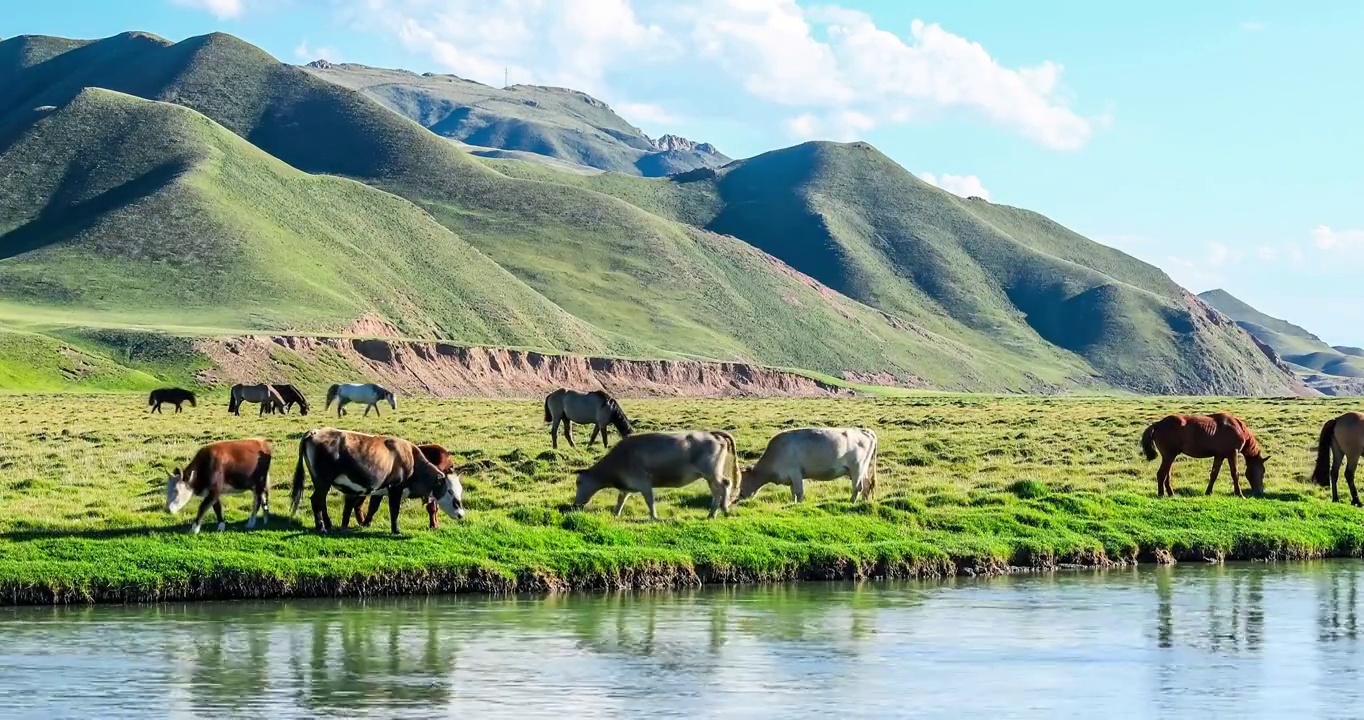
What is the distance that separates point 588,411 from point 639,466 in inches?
A: 573

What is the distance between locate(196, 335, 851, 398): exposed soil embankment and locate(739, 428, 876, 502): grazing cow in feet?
299

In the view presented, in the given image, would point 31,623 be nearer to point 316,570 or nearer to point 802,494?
point 316,570

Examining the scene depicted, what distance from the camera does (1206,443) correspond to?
1422 inches

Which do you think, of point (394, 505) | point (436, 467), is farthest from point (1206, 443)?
point (394, 505)

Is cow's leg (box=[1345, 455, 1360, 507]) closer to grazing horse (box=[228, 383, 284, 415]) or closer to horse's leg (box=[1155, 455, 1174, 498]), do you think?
horse's leg (box=[1155, 455, 1174, 498])

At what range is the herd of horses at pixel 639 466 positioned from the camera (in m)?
26.5

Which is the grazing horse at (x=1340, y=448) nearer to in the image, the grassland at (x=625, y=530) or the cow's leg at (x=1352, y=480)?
the cow's leg at (x=1352, y=480)

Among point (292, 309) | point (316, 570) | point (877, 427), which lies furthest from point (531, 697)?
point (292, 309)

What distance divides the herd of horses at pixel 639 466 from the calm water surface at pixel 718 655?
2.75m

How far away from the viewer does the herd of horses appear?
2647 cm

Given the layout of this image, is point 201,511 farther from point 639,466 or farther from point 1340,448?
point 1340,448

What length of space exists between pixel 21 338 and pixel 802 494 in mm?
100483

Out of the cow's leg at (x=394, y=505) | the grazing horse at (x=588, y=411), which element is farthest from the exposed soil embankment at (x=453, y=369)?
the cow's leg at (x=394, y=505)

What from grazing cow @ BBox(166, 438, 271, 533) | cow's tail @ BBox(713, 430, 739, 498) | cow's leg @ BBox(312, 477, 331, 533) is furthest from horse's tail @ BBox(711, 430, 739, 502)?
grazing cow @ BBox(166, 438, 271, 533)
